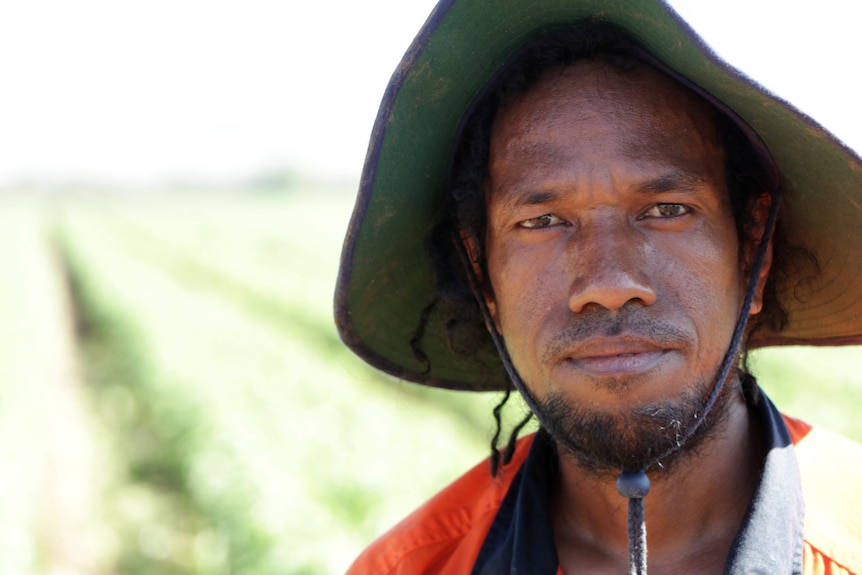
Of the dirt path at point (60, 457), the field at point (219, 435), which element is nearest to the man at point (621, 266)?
the field at point (219, 435)

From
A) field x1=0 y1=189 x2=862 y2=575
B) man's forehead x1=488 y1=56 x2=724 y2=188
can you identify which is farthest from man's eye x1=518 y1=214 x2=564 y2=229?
field x1=0 y1=189 x2=862 y2=575

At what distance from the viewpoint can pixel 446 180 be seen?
2469 millimetres

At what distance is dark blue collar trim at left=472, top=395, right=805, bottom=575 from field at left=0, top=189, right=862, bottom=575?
1.61 feet

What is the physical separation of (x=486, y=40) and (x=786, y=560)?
130cm

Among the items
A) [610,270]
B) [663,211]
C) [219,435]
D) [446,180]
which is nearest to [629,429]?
[610,270]

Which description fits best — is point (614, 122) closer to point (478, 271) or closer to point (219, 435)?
point (478, 271)

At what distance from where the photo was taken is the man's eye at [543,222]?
2109mm

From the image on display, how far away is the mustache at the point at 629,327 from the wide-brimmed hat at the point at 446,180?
1.64 feet

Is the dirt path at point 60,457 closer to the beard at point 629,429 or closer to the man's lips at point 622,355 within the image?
the beard at point 629,429

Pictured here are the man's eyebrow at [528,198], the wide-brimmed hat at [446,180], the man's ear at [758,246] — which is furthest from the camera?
the man's ear at [758,246]

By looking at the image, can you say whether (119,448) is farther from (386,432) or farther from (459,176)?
(459,176)

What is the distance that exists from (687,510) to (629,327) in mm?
523

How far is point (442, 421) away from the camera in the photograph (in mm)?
8953

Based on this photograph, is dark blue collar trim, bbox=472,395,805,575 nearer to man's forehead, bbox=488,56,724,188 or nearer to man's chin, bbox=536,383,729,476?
man's chin, bbox=536,383,729,476
